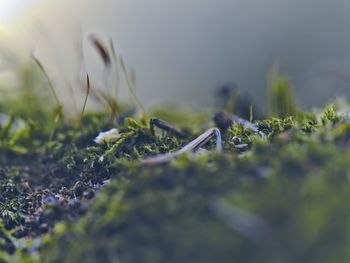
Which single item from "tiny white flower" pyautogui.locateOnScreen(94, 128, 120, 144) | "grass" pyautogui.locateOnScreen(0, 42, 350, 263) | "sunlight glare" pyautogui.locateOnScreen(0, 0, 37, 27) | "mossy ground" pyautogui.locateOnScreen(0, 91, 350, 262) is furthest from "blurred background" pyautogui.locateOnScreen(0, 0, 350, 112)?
"mossy ground" pyautogui.locateOnScreen(0, 91, 350, 262)

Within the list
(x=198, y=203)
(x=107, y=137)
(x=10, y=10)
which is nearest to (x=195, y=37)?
(x=10, y=10)

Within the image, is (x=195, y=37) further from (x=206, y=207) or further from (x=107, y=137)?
(x=206, y=207)

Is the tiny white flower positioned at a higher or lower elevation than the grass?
lower

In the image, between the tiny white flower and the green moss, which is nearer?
the green moss

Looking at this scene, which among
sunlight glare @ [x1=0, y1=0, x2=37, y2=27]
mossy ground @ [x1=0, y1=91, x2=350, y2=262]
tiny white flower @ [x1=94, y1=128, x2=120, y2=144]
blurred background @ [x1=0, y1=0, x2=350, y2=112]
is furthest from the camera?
blurred background @ [x1=0, y1=0, x2=350, y2=112]

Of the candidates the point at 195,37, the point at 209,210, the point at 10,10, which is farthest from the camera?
the point at 195,37

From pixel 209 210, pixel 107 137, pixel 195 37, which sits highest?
pixel 209 210

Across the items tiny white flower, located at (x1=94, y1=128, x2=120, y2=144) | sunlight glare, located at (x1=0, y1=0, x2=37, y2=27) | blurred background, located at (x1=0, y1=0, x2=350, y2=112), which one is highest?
sunlight glare, located at (x1=0, y1=0, x2=37, y2=27)

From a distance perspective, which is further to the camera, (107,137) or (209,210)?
(107,137)

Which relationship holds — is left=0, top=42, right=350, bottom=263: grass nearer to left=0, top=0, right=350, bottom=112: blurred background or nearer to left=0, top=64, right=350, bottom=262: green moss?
left=0, top=64, right=350, bottom=262: green moss
